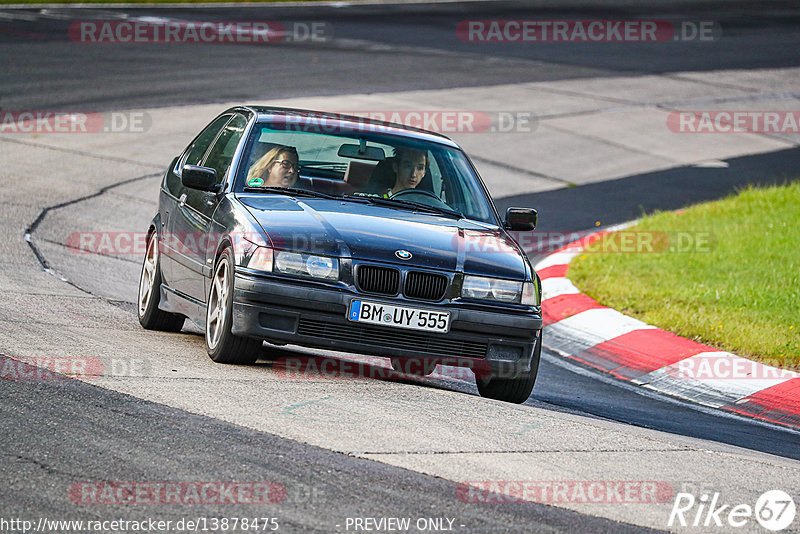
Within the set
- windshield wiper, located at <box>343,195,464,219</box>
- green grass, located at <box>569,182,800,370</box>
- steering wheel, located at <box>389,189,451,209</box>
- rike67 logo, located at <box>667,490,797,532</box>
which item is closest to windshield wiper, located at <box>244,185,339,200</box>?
windshield wiper, located at <box>343,195,464,219</box>

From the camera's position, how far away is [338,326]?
681 cm

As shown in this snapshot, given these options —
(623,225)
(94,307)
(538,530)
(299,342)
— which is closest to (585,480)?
(538,530)

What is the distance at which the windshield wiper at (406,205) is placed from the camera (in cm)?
784

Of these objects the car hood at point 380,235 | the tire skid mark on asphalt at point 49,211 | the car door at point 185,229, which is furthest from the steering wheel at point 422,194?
the tire skid mark on asphalt at point 49,211

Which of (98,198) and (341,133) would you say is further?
(98,198)

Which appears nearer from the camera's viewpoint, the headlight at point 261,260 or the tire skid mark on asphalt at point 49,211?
the headlight at point 261,260

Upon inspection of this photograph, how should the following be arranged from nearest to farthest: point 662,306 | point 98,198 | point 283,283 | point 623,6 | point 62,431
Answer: point 62,431 < point 283,283 < point 662,306 < point 98,198 < point 623,6

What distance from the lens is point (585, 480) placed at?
17.6ft

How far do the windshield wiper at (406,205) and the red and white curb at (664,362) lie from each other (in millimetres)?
2006

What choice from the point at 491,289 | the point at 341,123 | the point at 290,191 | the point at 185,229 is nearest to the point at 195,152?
the point at 185,229

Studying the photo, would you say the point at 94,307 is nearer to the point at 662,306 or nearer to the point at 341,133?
the point at 341,133

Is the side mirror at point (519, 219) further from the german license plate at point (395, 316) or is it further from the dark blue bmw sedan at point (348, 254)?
the german license plate at point (395, 316)

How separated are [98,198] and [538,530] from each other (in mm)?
10382

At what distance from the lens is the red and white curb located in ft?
27.2
